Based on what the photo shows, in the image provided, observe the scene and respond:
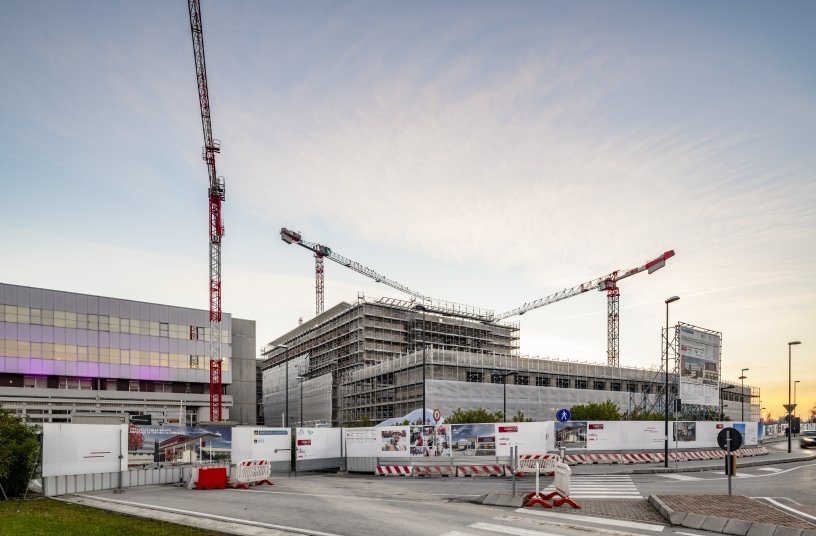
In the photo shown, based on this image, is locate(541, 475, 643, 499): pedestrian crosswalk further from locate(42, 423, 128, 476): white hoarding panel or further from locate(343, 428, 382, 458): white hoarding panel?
locate(42, 423, 128, 476): white hoarding panel

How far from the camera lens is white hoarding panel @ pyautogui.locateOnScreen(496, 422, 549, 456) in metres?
30.8

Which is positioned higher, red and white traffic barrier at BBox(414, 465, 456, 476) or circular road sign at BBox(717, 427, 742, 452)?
circular road sign at BBox(717, 427, 742, 452)

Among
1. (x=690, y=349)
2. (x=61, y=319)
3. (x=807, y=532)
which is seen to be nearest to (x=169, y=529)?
(x=807, y=532)

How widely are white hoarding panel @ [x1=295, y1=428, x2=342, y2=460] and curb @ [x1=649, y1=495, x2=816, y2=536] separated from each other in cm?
2153

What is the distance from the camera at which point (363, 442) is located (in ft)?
111

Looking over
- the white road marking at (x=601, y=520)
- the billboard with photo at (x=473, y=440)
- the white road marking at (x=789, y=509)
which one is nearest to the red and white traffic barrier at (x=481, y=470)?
the billboard with photo at (x=473, y=440)

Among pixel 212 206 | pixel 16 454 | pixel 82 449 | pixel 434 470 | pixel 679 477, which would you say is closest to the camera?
pixel 16 454

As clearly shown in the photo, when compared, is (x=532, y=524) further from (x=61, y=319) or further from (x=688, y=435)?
(x=61, y=319)

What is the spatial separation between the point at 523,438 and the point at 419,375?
152 ft

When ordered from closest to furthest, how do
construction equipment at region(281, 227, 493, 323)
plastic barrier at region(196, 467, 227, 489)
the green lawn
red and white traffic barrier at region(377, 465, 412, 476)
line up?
the green lawn
plastic barrier at region(196, 467, 227, 489)
red and white traffic barrier at region(377, 465, 412, 476)
construction equipment at region(281, 227, 493, 323)

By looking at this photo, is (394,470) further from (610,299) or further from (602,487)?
(610,299)

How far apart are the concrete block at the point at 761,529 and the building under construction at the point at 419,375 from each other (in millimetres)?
33336

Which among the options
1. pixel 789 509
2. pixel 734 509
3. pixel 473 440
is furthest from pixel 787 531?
pixel 473 440

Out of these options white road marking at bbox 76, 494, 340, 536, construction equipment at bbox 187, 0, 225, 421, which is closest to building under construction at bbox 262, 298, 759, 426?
construction equipment at bbox 187, 0, 225, 421
